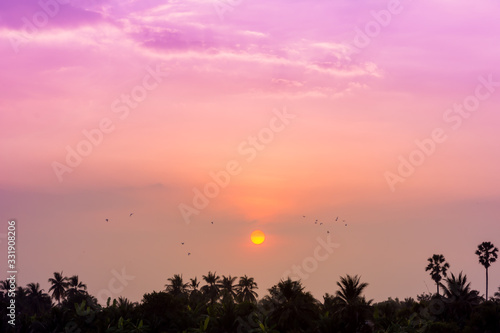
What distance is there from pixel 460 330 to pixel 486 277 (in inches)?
3332

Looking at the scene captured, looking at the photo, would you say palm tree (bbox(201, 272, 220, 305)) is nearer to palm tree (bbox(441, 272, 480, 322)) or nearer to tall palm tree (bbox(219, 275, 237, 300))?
tall palm tree (bbox(219, 275, 237, 300))

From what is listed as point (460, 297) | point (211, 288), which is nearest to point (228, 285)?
point (211, 288)

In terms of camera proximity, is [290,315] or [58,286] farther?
[58,286]

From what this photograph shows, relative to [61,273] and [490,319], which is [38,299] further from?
[490,319]

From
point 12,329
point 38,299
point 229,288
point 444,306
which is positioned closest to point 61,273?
point 38,299

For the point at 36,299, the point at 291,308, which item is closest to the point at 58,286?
the point at 36,299

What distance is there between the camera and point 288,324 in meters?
84.0

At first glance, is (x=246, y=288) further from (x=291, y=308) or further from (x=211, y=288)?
(x=291, y=308)

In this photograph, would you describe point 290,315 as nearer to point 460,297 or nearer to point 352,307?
point 352,307

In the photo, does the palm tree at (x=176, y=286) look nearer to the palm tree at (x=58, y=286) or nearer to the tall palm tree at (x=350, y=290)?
the palm tree at (x=58, y=286)

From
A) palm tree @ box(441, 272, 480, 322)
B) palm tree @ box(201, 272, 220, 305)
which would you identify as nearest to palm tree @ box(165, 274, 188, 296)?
palm tree @ box(201, 272, 220, 305)

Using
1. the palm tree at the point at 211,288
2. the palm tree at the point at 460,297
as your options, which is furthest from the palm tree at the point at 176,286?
the palm tree at the point at 460,297

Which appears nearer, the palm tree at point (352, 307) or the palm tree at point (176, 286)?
the palm tree at point (352, 307)

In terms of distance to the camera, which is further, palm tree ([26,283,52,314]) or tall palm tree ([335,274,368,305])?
palm tree ([26,283,52,314])
